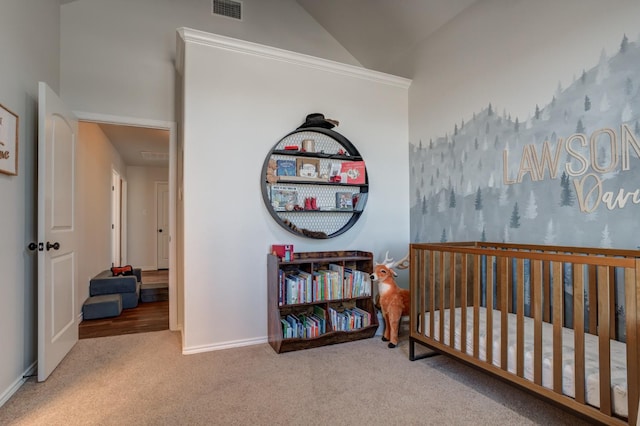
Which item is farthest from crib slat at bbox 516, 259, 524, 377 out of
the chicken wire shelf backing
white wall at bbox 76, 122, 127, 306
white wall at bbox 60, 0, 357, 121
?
white wall at bbox 76, 122, 127, 306

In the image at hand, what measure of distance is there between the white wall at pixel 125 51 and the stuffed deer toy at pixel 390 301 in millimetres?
2352

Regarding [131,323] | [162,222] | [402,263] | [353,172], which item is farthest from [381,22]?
[162,222]

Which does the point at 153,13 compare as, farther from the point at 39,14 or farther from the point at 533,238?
the point at 533,238

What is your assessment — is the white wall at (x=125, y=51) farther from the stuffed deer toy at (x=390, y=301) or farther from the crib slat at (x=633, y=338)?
the crib slat at (x=633, y=338)

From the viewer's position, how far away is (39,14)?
2.36 metres

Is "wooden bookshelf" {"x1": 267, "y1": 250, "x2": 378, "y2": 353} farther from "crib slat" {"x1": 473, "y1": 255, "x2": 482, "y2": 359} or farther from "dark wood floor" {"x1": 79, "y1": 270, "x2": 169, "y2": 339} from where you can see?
"dark wood floor" {"x1": 79, "y1": 270, "x2": 169, "y2": 339}

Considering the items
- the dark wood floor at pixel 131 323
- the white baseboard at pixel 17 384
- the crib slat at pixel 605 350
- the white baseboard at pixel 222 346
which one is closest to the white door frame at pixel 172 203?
the dark wood floor at pixel 131 323

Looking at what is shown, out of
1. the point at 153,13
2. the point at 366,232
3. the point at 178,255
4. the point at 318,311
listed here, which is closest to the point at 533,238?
the point at 366,232

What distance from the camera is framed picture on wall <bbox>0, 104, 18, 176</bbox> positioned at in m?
1.80

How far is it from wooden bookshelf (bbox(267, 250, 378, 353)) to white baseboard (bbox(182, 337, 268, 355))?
0.12 metres

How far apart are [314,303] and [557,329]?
1.60 meters

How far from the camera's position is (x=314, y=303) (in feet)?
8.64

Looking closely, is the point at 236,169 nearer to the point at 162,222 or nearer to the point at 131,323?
the point at 131,323

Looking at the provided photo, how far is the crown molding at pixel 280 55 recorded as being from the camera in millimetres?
2553
